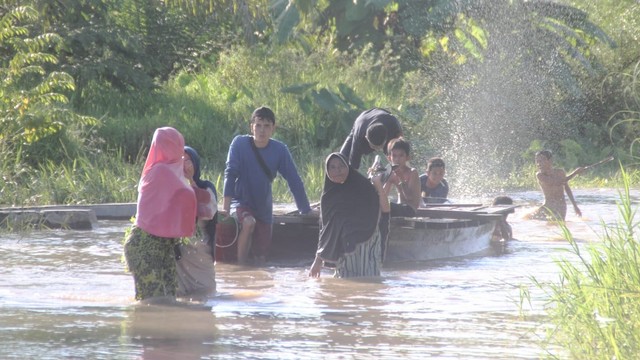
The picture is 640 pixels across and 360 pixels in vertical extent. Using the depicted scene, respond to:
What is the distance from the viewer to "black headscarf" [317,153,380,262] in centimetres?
963

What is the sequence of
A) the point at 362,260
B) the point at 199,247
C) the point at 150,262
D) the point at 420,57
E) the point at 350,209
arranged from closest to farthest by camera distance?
the point at 150,262 → the point at 199,247 → the point at 350,209 → the point at 362,260 → the point at 420,57

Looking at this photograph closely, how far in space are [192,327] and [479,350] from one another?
6.50ft

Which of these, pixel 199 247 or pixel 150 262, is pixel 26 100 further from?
pixel 150 262

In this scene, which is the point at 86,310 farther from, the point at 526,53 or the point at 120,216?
the point at 526,53

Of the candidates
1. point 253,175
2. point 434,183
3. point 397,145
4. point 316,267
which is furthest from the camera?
point 434,183

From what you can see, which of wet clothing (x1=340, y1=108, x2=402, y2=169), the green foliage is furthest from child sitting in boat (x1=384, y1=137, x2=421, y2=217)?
the green foliage

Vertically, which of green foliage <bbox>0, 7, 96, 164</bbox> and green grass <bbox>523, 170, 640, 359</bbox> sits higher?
green foliage <bbox>0, 7, 96, 164</bbox>

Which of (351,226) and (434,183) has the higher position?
(434,183)

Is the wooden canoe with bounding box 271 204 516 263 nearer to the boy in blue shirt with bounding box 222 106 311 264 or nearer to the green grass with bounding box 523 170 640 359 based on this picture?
the boy in blue shirt with bounding box 222 106 311 264

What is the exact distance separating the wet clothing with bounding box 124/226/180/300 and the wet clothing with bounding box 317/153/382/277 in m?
1.65

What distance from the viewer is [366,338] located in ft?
24.3

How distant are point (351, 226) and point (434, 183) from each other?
3.92m

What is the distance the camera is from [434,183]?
1343 cm

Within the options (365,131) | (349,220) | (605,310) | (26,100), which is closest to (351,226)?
(349,220)
